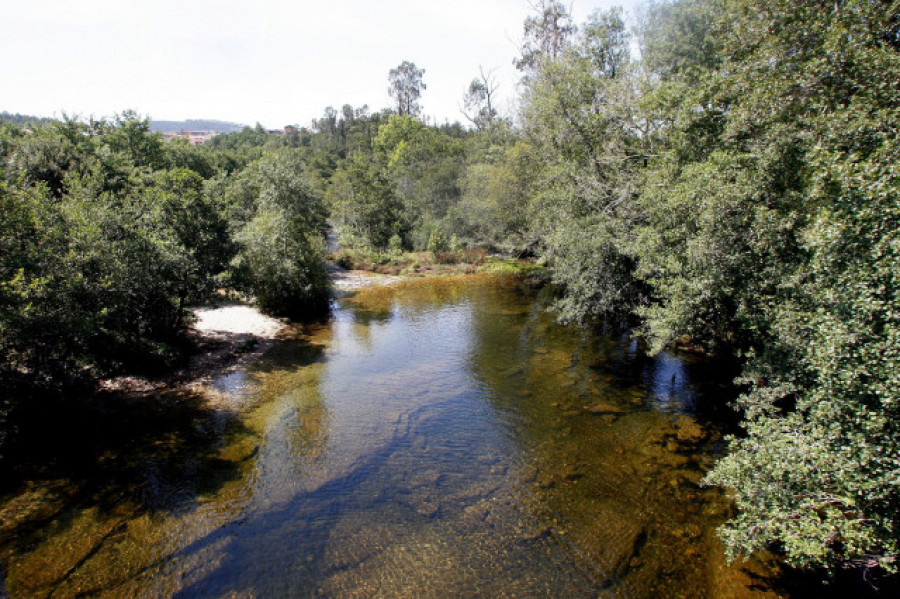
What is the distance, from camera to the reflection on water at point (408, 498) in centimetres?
880

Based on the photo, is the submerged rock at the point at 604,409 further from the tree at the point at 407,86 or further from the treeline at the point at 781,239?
the tree at the point at 407,86

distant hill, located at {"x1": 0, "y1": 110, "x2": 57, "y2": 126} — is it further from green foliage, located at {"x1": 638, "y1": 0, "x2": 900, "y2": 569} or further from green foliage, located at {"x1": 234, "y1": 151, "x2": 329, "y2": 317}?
green foliage, located at {"x1": 638, "y1": 0, "x2": 900, "y2": 569}

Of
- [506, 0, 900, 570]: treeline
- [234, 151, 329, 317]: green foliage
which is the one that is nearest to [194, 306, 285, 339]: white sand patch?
[234, 151, 329, 317]: green foliage

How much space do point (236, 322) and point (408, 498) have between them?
1853cm

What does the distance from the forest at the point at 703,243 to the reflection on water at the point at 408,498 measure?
77.0 inches

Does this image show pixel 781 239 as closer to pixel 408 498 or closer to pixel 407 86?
pixel 408 498

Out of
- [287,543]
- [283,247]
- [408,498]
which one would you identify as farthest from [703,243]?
[283,247]

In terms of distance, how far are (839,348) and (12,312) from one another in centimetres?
1939

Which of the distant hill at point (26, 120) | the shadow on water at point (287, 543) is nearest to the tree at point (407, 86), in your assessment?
the distant hill at point (26, 120)

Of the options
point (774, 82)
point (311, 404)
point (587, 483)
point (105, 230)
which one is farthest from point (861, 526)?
point (105, 230)

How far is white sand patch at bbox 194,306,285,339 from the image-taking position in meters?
23.9

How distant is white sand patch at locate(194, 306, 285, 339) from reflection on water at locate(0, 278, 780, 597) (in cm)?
590

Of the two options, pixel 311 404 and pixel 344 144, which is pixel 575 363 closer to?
pixel 311 404

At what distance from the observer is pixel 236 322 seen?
25.2 metres
